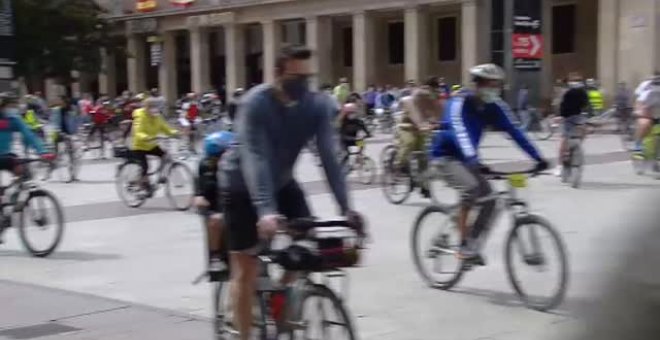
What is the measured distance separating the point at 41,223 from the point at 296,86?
5.97 meters

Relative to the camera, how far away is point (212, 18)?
164 feet

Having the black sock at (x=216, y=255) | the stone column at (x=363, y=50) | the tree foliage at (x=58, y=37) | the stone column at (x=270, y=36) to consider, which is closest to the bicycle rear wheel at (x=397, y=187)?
the black sock at (x=216, y=255)

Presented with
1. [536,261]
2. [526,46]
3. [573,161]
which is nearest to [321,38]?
[526,46]

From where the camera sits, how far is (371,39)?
4384 cm

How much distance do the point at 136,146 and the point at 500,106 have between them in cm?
753

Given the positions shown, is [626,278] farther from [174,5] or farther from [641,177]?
[174,5]

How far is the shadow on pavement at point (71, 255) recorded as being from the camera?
985 cm

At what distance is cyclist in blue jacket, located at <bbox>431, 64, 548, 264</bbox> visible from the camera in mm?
7176

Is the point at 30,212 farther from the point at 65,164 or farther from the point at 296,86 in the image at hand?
the point at 65,164

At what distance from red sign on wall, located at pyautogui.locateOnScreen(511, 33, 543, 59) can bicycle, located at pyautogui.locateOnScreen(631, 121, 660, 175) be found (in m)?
14.9

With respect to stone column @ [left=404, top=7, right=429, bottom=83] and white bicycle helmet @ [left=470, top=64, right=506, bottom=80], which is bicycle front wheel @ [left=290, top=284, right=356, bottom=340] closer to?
white bicycle helmet @ [left=470, top=64, right=506, bottom=80]

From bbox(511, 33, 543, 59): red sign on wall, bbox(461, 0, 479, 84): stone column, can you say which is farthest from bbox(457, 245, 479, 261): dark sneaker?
bbox(461, 0, 479, 84): stone column

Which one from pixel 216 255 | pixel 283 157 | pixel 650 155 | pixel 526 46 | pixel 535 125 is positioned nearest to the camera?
pixel 283 157

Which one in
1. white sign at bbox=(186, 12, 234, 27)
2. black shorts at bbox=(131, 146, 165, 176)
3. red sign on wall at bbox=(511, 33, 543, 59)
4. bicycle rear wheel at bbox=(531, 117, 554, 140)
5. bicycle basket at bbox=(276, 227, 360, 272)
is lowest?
bicycle rear wheel at bbox=(531, 117, 554, 140)
